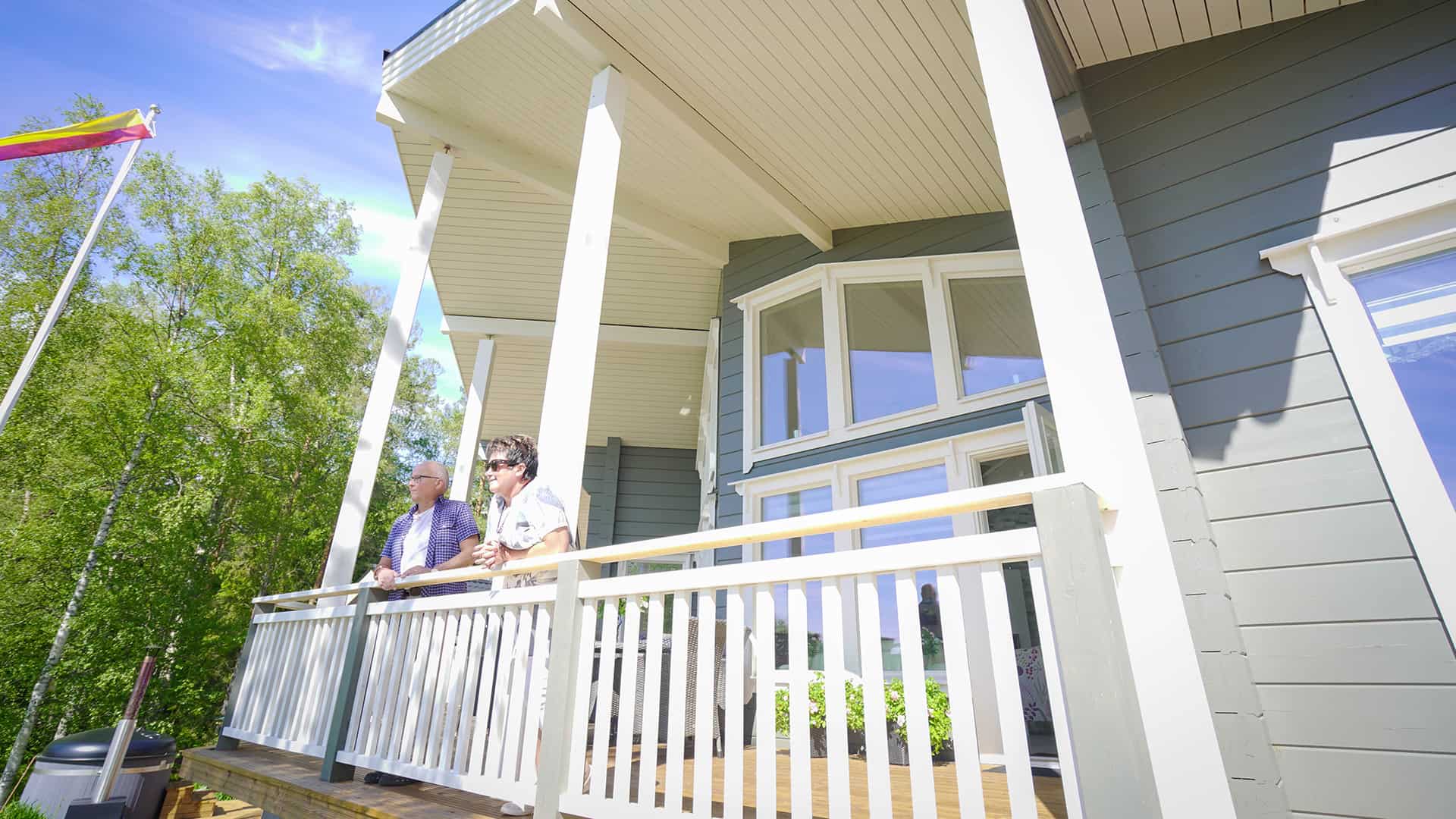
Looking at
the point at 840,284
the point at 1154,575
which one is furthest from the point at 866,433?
the point at 1154,575

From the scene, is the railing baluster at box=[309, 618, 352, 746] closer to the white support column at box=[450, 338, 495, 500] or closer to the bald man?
the bald man

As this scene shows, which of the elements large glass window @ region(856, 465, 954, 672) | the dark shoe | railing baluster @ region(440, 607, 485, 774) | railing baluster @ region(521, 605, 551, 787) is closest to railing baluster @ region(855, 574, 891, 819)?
railing baluster @ region(521, 605, 551, 787)

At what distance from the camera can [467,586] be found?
283 centimetres

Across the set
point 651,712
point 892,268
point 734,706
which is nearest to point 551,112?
point 892,268

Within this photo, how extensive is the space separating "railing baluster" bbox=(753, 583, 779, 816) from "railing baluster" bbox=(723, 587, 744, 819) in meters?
0.05

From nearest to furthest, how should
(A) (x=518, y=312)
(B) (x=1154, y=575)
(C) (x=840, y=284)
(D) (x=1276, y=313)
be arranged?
1. (B) (x=1154, y=575)
2. (D) (x=1276, y=313)
3. (C) (x=840, y=284)
4. (A) (x=518, y=312)

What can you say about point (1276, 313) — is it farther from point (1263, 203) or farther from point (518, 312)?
point (518, 312)

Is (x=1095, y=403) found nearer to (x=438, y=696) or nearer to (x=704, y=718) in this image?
(x=704, y=718)

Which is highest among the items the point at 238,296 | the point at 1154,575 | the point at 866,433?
the point at 238,296

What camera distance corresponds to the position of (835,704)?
135 centimetres

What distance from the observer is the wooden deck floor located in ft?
6.70

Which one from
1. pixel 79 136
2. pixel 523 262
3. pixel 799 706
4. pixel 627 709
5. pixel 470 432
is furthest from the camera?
pixel 470 432

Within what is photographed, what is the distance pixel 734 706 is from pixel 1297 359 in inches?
91.5

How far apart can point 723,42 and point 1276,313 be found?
3.05 metres
